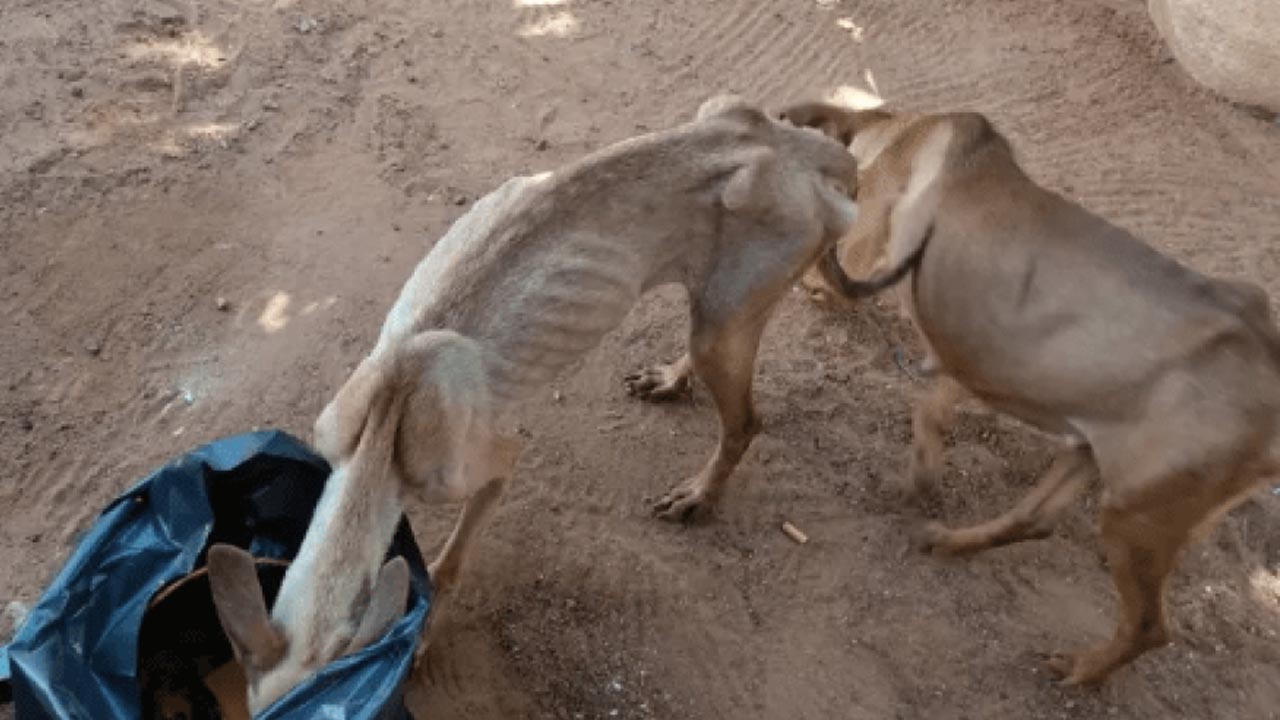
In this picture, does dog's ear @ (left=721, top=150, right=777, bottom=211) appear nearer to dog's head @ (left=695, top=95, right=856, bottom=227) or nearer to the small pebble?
dog's head @ (left=695, top=95, right=856, bottom=227)

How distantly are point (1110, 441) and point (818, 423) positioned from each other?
1474 millimetres

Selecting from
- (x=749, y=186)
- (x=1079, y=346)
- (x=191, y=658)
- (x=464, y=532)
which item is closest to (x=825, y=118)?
(x=749, y=186)

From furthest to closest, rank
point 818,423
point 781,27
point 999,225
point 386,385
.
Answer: point 781,27 → point 818,423 → point 999,225 → point 386,385

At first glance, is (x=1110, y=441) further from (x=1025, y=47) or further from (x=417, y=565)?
(x=1025, y=47)

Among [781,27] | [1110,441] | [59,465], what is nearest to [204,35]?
[59,465]

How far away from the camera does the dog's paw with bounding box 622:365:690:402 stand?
199 inches

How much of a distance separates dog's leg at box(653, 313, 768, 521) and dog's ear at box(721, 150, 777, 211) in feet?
1.44

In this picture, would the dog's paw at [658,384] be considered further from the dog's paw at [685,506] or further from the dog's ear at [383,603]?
the dog's ear at [383,603]

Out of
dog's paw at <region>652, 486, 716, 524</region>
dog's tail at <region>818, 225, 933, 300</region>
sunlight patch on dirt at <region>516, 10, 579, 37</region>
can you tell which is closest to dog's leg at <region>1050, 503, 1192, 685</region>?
dog's tail at <region>818, 225, 933, 300</region>

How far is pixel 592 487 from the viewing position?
4766 mm

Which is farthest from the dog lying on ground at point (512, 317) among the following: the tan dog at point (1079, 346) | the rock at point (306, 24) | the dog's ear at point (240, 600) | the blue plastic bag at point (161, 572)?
the rock at point (306, 24)

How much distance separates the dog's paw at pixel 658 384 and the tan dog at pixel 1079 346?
95 centimetres

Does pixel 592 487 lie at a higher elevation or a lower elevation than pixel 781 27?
lower

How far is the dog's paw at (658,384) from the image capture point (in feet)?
16.5
